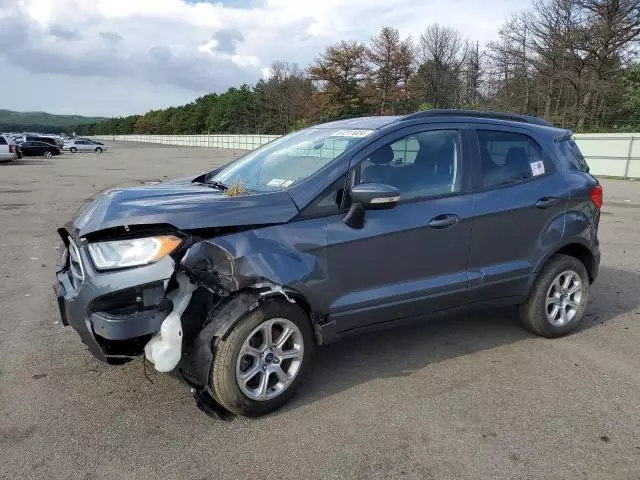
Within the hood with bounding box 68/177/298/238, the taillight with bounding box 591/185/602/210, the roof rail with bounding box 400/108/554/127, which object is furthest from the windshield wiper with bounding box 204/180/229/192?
the taillight with bounding box 591/185/602/210

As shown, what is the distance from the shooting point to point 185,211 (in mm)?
3275

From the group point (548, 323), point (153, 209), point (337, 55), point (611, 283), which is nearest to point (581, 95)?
point (337, 55)

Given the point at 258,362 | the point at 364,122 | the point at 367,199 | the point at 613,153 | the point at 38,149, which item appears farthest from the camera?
the point at 38,149

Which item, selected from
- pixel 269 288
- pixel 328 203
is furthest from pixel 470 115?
pixel 269 288

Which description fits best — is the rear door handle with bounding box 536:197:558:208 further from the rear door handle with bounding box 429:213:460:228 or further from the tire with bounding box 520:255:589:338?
the rear door handle with bounding box 429:213:460:228

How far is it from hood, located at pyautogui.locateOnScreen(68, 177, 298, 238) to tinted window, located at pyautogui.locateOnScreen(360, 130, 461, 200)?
2.20 feet

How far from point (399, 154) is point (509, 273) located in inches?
52.6

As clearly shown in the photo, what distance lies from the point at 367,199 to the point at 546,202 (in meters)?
1.83

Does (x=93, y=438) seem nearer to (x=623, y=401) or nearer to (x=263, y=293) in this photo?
(x=263, y=293)

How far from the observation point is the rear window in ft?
15.7

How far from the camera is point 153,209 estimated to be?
10.7 ft

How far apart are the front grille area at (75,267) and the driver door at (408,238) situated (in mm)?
1510

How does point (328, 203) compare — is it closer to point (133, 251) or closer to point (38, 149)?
point (133, 251)

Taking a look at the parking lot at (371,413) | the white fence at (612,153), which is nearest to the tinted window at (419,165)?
the parking lot at (371,413)
